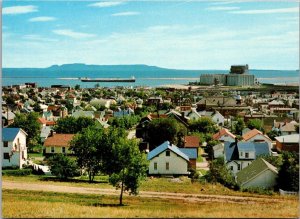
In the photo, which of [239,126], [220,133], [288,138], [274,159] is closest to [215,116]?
[239,126]

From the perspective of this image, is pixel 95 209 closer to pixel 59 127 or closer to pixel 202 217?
pixel 202 217

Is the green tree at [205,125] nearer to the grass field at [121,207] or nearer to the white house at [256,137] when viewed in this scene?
the white house at [256,137]

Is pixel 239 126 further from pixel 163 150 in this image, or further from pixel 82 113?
pixel 82 113

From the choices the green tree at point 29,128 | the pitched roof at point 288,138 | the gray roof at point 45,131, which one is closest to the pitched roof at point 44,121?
the gray roof at point 45,131

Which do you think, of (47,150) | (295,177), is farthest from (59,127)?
(295,177)

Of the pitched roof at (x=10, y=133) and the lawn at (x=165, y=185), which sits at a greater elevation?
the pitched roof at (x=10, y=133)

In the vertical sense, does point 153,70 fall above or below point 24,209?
above
